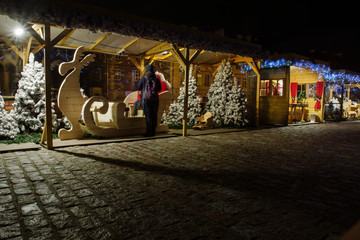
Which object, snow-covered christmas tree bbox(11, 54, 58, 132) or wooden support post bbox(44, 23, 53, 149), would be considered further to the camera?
snow-covered christmas tree bbox(11, 54, 58, 132)

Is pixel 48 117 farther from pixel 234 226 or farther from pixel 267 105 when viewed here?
pixel 267 105

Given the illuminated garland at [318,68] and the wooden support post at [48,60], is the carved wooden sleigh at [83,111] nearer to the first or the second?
the wooden support post at [48,60]

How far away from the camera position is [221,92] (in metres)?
11.7

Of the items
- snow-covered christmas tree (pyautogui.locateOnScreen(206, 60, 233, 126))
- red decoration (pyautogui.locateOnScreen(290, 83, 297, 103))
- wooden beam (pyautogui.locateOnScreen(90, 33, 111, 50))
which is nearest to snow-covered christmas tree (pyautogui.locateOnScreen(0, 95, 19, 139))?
wooden beam (pyautogui.locateOnScreen(90, 33, 111, 50))

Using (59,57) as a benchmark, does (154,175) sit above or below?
below

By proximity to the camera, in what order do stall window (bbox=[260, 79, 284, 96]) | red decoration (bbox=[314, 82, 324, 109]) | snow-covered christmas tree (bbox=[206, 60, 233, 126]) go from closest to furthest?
snow-covered christmas tree (bbox=[206, 60, 233, 126]) < stall window (bbox=[260, 79, 284, 96]) < red decoration (bbox=[314, 82, 324, 109])

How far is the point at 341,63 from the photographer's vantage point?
890 inches

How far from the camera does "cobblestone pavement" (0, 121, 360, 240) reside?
2.43 m

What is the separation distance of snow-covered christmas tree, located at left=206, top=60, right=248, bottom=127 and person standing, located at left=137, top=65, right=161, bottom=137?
4245 mm

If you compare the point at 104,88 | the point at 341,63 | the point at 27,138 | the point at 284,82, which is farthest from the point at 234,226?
the point at 341,63

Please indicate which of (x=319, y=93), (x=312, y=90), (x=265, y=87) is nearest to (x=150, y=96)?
(x=265, y=87)

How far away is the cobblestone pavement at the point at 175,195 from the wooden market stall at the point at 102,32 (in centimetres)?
223

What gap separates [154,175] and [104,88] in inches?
703

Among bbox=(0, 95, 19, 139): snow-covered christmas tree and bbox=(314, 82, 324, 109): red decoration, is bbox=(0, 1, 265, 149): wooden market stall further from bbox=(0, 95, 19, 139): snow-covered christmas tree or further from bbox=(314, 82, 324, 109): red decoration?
bbox=(314, 82, 324, 109): red decoration
